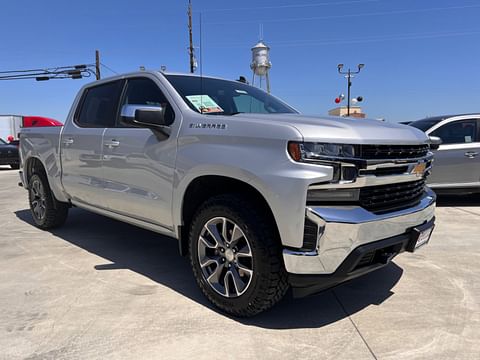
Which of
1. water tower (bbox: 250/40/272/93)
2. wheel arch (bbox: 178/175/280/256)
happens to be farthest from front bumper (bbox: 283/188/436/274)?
water tower (bbox: 250/40/272/93)

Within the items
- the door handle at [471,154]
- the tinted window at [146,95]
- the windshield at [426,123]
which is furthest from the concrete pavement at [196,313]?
the windshield at [426,123]

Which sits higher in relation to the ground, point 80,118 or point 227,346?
point 80,118

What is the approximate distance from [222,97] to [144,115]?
845mm

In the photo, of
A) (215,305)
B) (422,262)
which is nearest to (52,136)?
(215,305)

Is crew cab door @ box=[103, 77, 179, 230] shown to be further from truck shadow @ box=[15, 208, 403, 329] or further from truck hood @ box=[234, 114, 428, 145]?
truck hood @ box=[234, 114, 428, 145]

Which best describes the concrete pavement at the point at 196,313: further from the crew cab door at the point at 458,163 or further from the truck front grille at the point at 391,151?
the crew cab door at the point at 458,163

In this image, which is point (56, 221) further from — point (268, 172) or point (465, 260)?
point (465, 260)

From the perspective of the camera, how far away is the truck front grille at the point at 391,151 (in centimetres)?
246

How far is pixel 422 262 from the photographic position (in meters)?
4.08

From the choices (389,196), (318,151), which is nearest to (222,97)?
(318,151)

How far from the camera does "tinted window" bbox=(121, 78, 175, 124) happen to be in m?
3.35

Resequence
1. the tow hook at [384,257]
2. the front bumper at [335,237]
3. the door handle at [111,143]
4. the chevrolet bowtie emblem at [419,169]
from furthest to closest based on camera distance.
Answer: the door handle at [111,143]
the chevrolet bowtie emblem at [419,169]
the tow hook at [384,257]
the front bumper at [335,237]

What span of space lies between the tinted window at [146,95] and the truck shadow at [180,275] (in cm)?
150

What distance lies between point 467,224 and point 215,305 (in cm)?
450
